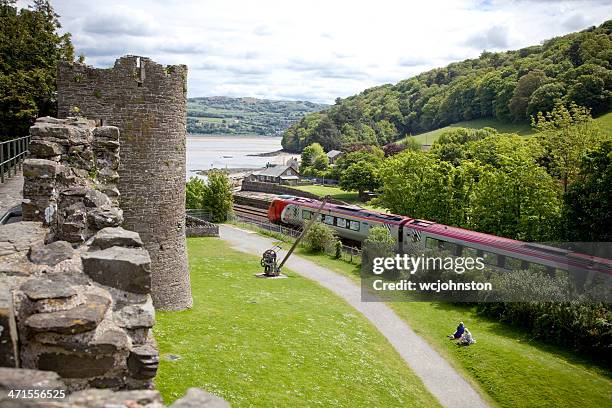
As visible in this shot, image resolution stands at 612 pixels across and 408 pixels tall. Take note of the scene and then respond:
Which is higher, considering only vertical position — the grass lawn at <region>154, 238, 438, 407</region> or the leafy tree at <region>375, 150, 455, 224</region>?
the leafy tree at <region>375, 150, 455, 224</region>

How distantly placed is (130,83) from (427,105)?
137 meters

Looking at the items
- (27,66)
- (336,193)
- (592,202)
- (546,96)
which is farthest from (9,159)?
(546,96)

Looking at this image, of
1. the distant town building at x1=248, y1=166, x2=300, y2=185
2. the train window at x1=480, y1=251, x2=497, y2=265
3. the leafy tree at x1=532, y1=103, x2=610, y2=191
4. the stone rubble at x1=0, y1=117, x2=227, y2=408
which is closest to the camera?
the stone rubble at x1=0, y1=117, x2=227, y2=408

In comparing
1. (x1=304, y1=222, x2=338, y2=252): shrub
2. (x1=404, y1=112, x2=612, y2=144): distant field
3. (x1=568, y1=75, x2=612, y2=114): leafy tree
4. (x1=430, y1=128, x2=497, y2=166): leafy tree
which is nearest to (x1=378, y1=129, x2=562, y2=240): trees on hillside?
(x1=304, y1=222, x2=338, y2=252): shrub

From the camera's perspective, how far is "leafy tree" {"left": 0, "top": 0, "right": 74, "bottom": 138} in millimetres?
26656

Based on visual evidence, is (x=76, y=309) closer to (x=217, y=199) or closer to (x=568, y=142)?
(x=568, y=142)

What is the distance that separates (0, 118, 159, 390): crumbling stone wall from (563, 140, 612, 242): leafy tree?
26.4 metres

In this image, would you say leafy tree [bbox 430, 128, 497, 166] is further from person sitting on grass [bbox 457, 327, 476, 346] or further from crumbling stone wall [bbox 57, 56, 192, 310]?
crumbling stone wall [bbox 57, 56, 192, 310]

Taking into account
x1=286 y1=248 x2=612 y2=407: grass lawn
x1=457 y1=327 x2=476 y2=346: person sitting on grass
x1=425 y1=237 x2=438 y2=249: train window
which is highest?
x1=425 y1=237 x2=438 y2=249: train window

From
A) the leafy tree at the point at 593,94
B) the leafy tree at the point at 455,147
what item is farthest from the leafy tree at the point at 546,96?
the leafy tree at the point at 455,147

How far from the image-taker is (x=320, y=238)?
124 feet

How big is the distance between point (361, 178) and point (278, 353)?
56.5 metres

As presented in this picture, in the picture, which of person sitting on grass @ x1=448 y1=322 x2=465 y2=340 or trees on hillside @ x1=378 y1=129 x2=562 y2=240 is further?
trees on hillside @ x1=378 y1=129 x2=562 y2=240

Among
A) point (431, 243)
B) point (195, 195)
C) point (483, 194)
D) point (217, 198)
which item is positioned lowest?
point (195, 195)
